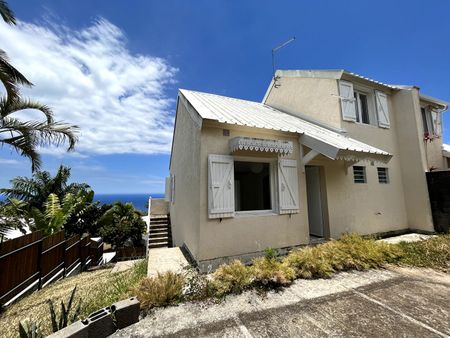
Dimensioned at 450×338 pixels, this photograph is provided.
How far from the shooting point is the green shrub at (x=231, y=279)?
4586 millimetres

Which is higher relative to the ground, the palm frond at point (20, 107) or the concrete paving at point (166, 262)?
the palm frond at point (20, 107)

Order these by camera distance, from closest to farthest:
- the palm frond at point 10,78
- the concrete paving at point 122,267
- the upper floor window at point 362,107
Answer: the palm frond at point 10,78
the concrete paving at point 122,267
the upper floor window at point 362,107

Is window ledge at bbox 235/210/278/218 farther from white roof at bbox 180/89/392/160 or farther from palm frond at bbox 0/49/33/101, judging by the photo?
palm frond at bbox 0/49/33/101

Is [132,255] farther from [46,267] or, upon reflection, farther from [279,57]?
[279,57]

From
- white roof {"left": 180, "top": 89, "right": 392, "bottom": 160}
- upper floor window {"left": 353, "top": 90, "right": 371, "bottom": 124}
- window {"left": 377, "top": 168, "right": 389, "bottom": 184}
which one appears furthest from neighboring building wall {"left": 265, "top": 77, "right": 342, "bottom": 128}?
window {"left": 377, "top": 168, "right": 389, "bottom": 184}

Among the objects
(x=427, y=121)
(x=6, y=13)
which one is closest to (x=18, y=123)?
(x=6, y=13)

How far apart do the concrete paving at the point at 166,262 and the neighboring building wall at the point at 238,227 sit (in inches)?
44.9

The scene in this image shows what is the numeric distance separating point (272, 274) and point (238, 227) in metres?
1.85

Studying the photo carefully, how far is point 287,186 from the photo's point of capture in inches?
287

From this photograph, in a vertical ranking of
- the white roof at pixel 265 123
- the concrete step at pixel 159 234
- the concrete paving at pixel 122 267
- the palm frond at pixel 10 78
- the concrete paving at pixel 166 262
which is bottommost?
the concrete paving at pixel 122 267

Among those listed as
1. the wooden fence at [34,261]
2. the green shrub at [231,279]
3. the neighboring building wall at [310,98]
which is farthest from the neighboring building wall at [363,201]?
the wooden fence at [34,261]

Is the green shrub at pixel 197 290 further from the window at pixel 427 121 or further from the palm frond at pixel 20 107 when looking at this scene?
the window at pixel 427 121

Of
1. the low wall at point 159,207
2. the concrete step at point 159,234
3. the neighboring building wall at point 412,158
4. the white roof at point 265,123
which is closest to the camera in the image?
the white roof at point 265,123

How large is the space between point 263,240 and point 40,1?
399 inches
